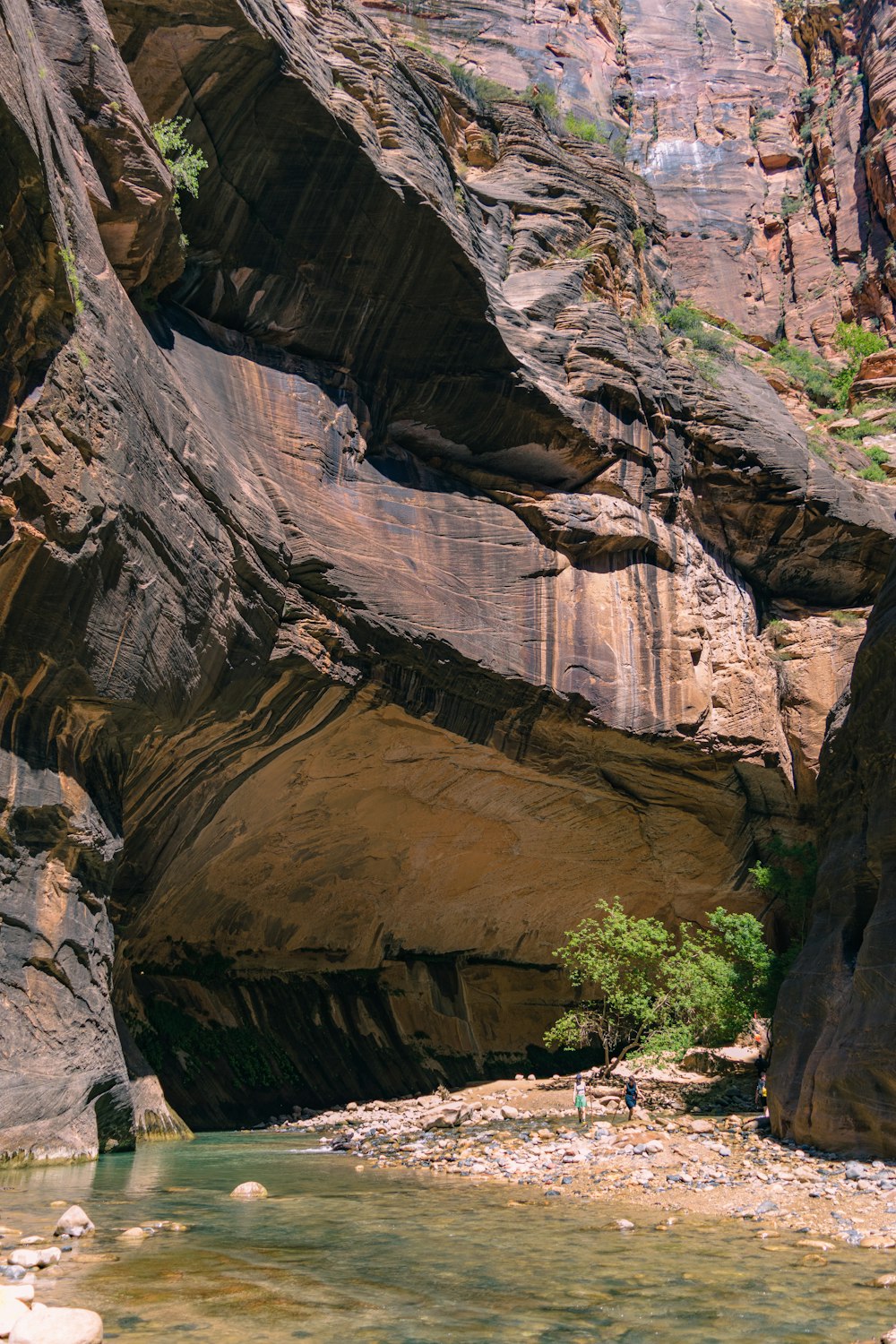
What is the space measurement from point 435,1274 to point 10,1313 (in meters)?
3.21

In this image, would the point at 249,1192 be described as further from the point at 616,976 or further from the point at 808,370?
the point at 808,370

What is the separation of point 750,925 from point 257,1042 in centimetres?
1052

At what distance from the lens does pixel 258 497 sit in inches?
673

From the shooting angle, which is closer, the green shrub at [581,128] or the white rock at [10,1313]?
the white rock at [10,1313]

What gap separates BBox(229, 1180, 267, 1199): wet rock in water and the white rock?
598 cm

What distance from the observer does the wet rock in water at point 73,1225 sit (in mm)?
7977

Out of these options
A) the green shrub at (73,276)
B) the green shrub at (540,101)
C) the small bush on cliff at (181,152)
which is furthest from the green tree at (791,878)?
the green shrub at (540,101)

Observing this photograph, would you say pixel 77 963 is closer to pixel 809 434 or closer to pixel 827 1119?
pixel 827 1119

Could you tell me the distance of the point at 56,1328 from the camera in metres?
4.95

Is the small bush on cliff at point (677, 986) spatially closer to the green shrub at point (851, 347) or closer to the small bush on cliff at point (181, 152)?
the small bush on cliff at point (181, 152)

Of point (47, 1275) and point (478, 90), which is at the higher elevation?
point (478, 90)

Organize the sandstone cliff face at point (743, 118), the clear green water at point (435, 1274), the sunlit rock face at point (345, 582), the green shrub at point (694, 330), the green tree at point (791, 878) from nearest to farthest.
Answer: the clear green water at point (435, 1274)
the sunlit rock face at point (345, 582)
the green tree at point (791, 878)
the green shrub at point (694, 330)
the sandstone cliff face at point (743, 118)

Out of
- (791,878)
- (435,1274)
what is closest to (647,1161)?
(435,1274)

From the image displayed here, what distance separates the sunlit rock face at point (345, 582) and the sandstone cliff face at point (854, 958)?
24.1 feet
